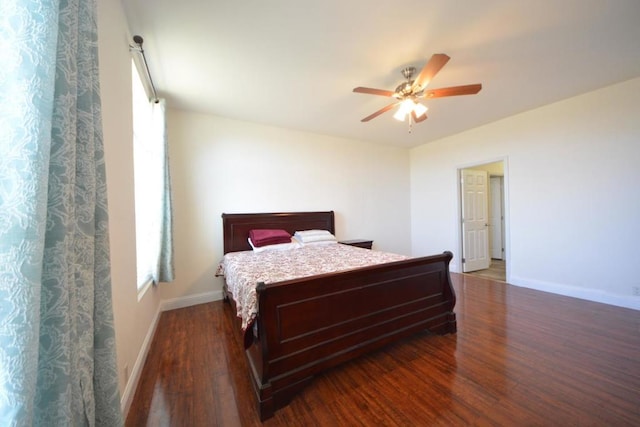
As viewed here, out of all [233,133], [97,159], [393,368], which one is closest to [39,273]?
[97,159]

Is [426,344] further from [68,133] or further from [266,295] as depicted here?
[68,133]

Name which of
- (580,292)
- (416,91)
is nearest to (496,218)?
(580,292)

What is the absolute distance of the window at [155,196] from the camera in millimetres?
2529

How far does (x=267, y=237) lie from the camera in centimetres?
339

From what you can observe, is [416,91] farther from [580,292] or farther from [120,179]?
[580,292]

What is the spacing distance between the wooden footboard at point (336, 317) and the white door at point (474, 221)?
2.66 m

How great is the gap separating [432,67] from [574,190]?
2972 mm

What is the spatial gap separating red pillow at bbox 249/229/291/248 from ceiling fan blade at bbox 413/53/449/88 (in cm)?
246

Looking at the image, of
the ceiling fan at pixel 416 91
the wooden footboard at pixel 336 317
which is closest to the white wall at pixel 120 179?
the wooden footboard at pixel 336 317

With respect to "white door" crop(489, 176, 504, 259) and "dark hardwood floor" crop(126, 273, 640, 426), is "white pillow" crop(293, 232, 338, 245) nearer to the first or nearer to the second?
"dark hardwood floor" crop(126, 273, 640, 426)

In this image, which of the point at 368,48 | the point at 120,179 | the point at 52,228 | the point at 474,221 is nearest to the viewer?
the point at 52,228

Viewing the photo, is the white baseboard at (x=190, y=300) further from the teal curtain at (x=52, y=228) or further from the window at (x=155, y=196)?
the teal curtain at (x=52, y=228)

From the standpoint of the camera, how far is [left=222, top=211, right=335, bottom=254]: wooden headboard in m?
3.47

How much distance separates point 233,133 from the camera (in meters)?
3.64
